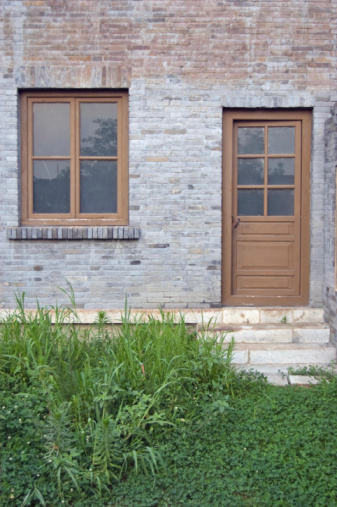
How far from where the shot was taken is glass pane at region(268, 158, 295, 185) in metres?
6.87

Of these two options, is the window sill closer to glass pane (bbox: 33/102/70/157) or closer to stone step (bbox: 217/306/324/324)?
glass pane (bbox: 33/102/70/157)

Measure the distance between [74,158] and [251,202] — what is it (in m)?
2.16

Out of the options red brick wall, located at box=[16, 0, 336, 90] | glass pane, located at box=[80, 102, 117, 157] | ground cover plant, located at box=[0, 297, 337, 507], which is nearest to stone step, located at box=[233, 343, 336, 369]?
ground cover plant, located at box=[0, 297, 337, 507]

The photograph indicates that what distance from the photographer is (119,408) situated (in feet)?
14.2

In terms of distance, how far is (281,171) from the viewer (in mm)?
6879

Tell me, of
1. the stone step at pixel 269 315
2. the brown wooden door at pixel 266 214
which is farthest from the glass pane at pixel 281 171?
the stone step at pixel 269 315

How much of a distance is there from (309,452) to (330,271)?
2643 millimetres

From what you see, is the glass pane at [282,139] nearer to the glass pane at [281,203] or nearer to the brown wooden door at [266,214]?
the brown wooden door at [266,214]

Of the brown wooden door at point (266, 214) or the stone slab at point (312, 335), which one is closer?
the stone slab at point (312, 335)

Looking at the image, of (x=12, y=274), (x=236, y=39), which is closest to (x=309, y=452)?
(x=12, y=274)

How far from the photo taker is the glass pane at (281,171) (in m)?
6.87

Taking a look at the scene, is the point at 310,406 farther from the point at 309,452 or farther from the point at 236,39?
the point at 236,39

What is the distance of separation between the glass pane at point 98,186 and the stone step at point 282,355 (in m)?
2.25

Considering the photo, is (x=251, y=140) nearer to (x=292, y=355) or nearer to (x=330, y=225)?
(x=330, y=225)
